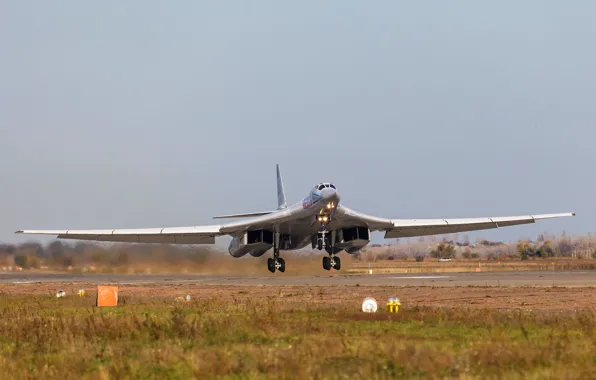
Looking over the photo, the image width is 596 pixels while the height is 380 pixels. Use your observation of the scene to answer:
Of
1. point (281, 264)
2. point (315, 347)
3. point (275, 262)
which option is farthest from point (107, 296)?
point (281, 264)

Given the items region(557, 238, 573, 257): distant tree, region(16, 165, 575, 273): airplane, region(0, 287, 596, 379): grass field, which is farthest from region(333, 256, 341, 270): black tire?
region(557, 238, 573, 257): distant tree

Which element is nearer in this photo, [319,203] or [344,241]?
[319,203]

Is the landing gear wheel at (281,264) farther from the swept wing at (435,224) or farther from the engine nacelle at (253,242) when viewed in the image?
the swept wing at (435,224)

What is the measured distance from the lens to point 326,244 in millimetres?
39625

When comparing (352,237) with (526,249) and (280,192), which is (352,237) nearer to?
(280,192)

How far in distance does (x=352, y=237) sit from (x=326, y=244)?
4.89ft

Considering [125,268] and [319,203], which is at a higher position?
[319,203]

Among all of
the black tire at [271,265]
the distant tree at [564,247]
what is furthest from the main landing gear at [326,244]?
the distant tree at [564,247]

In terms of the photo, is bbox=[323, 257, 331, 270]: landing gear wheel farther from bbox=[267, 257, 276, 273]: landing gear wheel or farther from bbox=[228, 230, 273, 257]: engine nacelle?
bbox=[228, 230, 273, 257]: engine nacelle

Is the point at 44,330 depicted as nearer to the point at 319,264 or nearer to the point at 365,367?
the point at 365,367

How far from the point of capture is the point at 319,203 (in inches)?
1387

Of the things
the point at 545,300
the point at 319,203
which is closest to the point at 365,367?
the point at 545,300

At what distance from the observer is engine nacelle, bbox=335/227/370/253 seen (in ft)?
130

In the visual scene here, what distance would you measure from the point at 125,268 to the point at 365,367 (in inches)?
1396
